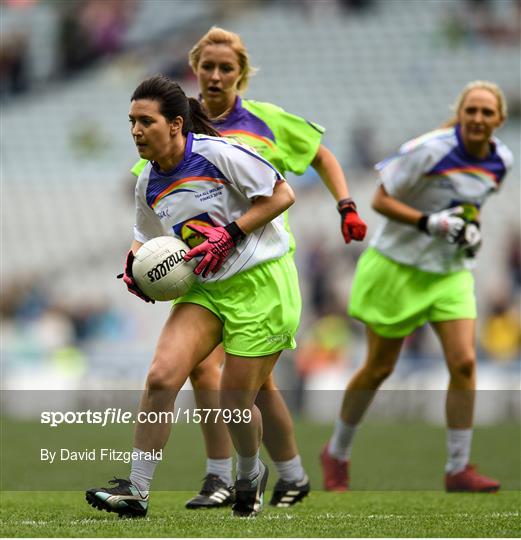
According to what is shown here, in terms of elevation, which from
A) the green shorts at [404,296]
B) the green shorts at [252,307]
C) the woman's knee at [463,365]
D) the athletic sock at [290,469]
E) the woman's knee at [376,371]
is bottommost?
the athletic sock at [290,469]

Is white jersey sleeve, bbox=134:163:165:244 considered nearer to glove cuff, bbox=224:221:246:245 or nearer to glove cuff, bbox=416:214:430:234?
glove cuff, bbox=224:221:246:245

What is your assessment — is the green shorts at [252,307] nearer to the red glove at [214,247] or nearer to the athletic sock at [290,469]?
Result: the red glove at [214,247]

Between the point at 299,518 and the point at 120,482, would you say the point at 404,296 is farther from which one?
the point at 120,482

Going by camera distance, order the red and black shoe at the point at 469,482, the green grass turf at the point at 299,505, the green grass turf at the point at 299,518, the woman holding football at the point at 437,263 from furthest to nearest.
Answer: the woman holding football at the point at 437,263 < the red and black shoe at the point at 469,482 < the green grass turf at the point at 299,505 < the green grass turf at the point at 299,518

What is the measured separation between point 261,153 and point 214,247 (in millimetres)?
1143

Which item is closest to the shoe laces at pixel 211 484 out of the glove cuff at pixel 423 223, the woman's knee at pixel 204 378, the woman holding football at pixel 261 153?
the woman holding football at pixel 261 153

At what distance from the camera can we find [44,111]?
1959 cm

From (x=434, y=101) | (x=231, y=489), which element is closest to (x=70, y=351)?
(x=434, y=101)

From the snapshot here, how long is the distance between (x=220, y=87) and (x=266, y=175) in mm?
969

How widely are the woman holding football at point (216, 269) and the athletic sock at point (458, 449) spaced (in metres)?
1.81

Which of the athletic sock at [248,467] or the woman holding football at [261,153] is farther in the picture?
the woman holding football at [261,153]

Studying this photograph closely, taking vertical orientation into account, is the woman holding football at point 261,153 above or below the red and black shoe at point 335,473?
above

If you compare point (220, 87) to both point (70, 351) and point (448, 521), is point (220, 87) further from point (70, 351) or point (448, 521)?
point (70, 351)

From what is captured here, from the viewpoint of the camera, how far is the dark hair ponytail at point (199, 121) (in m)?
5.00
